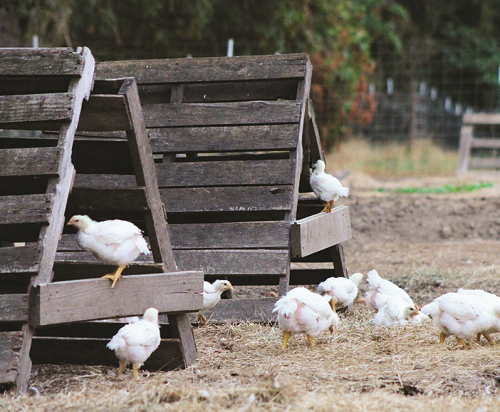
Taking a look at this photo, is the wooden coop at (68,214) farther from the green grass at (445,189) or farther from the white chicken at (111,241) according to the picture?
the green grass at (445,189)

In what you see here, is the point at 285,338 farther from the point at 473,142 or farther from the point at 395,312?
the point at 473,142

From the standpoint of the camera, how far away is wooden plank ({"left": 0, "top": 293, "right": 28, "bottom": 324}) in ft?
10.7

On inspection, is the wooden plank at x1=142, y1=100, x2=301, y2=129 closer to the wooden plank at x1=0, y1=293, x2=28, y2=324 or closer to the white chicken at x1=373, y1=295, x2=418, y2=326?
the white chicken at x1=373, y1=295, x2=418, y2=326

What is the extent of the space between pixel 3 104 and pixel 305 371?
1.97 meters

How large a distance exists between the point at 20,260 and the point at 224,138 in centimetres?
248

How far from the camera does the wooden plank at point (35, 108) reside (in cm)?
358

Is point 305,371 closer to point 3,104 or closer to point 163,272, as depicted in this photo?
point 163,272

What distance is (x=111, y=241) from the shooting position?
368 cm

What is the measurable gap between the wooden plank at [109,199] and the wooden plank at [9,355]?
0.94m

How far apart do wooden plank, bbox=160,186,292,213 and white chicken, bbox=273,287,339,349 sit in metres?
0.86

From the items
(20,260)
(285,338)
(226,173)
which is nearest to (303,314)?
(285,338)

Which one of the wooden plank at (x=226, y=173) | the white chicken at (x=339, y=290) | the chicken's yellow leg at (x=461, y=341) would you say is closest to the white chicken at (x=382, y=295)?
the white chicken at (x=339, y=290)

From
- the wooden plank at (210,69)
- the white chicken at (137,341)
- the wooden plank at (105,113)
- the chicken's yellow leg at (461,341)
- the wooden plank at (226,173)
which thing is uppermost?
the wooden plank at (210,69)

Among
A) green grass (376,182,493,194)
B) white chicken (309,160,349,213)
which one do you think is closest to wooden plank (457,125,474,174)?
green grass (376,182,493,194)
